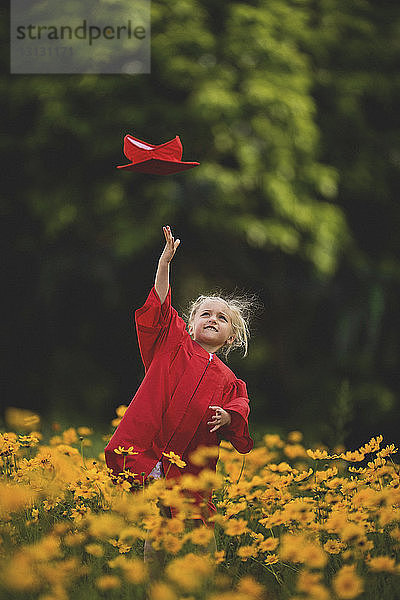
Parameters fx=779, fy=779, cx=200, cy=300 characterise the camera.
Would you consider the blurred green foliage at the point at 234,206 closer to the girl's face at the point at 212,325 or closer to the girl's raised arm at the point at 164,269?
the girl's face at the point at 212,325

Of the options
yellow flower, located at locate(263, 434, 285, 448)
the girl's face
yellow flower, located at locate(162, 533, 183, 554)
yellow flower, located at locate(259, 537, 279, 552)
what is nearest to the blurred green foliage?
yellow flower, located at locate(263, 434, 285, 448)

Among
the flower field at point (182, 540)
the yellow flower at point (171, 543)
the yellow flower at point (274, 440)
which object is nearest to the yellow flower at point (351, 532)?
the flower field at point (182, 540)

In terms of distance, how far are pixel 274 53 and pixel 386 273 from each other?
1724 millimetres

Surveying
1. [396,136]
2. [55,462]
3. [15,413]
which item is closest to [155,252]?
[396,136]

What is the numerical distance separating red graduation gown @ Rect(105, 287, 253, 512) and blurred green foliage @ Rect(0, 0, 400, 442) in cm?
307

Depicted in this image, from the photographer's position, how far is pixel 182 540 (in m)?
1.68

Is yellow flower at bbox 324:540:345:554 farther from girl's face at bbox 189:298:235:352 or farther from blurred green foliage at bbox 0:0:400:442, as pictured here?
blurred green foliage at bbox 0:0:400:442

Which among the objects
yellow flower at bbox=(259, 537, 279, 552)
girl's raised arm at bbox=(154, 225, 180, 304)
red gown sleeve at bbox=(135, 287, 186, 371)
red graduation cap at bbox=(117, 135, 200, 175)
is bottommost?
yellow flower at bbox=(259, 537, 279, 552)

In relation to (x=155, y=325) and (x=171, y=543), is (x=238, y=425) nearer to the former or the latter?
(x=155, y=325)

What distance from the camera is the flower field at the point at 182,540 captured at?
5.12 feet

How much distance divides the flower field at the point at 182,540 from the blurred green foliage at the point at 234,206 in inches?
121

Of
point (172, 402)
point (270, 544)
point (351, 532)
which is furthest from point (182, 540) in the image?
point (172, 402)

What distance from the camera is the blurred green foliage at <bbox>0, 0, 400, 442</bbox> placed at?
17.4ft

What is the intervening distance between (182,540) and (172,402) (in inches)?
19.3
